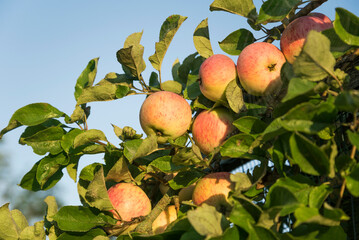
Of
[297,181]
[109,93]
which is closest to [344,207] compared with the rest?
[297,181]

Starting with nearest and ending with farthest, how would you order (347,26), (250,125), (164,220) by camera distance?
(347,26) < (250,125) < (164,220)

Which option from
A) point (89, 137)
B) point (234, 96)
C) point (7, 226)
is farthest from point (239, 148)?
point (7, 226)

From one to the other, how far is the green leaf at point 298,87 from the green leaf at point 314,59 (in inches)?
0.7

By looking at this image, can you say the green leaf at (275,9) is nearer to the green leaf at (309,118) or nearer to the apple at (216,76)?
the apple at (216,76)

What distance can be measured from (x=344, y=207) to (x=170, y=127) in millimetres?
485

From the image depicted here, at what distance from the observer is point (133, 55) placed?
45.5 inches

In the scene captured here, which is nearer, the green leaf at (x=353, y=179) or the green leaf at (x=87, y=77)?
the green leaf at (x=353, y=179)

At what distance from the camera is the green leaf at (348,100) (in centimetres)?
60

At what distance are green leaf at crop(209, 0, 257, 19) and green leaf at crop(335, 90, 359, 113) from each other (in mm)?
495

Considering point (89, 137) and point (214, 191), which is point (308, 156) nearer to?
point (214, 191)

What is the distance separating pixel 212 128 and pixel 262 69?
203mm

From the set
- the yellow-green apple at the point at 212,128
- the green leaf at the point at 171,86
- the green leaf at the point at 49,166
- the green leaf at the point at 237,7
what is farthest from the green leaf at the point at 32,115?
the green leaf at the point at 237,7

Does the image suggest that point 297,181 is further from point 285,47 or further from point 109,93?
point 109,93

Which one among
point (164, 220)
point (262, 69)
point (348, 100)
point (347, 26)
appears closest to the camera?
point (348, 100)
